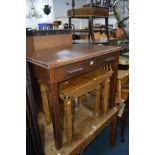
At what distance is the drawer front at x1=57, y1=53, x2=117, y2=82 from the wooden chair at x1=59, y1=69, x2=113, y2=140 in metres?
0.10

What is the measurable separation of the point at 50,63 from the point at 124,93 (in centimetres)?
97

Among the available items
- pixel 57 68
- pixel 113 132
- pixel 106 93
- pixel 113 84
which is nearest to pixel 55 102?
pixel 57 68

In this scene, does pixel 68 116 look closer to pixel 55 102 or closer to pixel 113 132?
pixel 55 102

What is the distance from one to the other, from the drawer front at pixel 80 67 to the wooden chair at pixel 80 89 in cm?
10

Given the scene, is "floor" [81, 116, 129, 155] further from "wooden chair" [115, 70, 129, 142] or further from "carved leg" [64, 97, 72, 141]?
"carved leg" [64, 97, 72, 141]

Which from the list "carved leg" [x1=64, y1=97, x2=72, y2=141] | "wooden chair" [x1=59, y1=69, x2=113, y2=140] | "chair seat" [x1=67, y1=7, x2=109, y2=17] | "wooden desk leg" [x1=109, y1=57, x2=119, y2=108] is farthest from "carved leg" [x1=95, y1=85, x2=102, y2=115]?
"chair seat" [x1=67, y1=7, x2=109, y2=17]

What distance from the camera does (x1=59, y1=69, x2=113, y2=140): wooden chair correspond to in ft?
3.16

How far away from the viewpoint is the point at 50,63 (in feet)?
2.55

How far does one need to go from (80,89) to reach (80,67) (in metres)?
0.14

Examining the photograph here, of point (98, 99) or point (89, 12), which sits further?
point (89, 12)

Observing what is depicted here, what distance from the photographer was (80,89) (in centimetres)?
101

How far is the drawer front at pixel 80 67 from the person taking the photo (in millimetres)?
839
